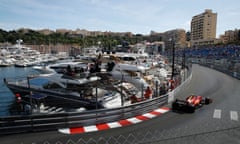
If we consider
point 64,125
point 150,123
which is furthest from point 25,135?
point 150,123

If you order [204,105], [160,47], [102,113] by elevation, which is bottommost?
[204,105]

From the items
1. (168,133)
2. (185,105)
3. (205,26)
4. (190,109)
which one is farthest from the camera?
(205,26)

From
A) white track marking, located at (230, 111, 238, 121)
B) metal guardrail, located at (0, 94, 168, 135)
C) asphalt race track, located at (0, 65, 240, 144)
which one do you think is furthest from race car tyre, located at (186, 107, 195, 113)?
metal guardrail, located at (0, 94, 168, 135)

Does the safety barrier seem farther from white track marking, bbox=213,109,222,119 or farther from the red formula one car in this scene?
white track marking, bbox=213,109,222,119

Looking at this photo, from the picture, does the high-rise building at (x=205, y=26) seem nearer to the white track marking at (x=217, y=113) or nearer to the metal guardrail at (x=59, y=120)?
the white track marking at (x=217, y=113)

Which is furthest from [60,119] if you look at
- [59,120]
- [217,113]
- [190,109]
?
[217,113]

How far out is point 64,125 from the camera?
20.5 feet

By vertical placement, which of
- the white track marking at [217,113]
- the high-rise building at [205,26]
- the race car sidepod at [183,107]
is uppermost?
the high-rise building at [205,26]

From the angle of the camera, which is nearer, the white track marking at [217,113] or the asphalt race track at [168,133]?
the asphalt race track at [168,133]

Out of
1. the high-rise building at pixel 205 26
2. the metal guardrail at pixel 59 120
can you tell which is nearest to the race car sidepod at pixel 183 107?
the metal guardrail at pixel 59 120

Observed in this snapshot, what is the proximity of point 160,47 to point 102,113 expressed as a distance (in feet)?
344

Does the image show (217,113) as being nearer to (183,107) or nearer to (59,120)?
(183,107)

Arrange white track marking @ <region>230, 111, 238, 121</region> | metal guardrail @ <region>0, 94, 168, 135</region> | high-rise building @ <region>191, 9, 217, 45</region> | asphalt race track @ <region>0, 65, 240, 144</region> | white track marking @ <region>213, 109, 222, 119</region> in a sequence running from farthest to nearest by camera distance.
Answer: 1. high-rise building @ <region>191, 9, 217, 45</region>
2. white track marking @ <region>213, 109, 222, 119</region>
3. white track marking @ <region>230, 111, 238, 121</region>
4. metal guardrail @ <region>0, 94, 168, 135</region>
5. asphalt race track @ <region>0, 65, 240, 144</region>

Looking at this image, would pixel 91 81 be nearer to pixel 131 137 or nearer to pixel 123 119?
pixel 123 119
